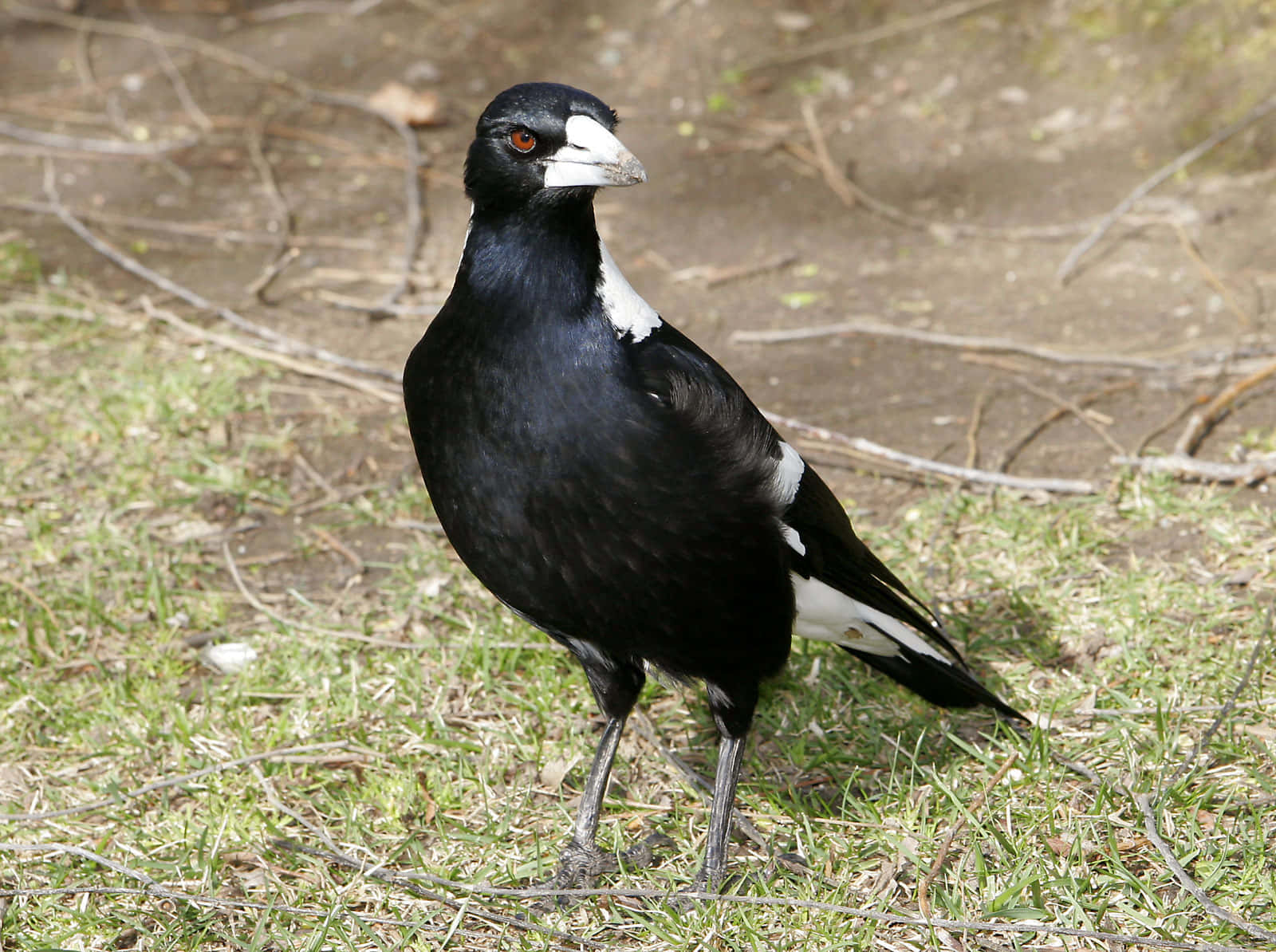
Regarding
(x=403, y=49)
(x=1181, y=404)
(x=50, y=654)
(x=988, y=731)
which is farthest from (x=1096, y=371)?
(x=403, y=49)

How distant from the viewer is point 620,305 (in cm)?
186

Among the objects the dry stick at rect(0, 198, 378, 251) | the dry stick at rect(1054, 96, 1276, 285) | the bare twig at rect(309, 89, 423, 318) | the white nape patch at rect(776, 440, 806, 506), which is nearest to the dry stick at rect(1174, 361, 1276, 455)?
the dry stick at rect(1054, 96, 1276, 285)

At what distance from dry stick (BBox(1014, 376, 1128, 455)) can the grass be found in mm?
239

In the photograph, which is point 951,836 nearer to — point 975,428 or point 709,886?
point 709,886

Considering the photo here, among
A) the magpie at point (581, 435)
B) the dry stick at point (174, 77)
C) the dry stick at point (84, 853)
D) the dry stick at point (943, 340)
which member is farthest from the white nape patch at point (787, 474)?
the dry stick at point (174, 77)

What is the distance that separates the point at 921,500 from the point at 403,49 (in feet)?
12.4

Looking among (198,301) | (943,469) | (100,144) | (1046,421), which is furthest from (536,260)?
(100,144)

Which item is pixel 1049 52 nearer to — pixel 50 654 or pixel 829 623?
pixel 829 623

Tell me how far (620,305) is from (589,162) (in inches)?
8.6

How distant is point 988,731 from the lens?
2.33m

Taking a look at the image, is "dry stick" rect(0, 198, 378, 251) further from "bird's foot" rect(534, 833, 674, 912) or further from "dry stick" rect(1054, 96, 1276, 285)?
"bird's foot" rect(534, 833, 674, 912)

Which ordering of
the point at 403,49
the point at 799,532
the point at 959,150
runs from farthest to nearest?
the point at 403,49 → the point at 959,150 → the point at 799,532

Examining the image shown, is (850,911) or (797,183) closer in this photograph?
(850,911)

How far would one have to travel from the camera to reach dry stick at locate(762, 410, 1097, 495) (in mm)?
2920
